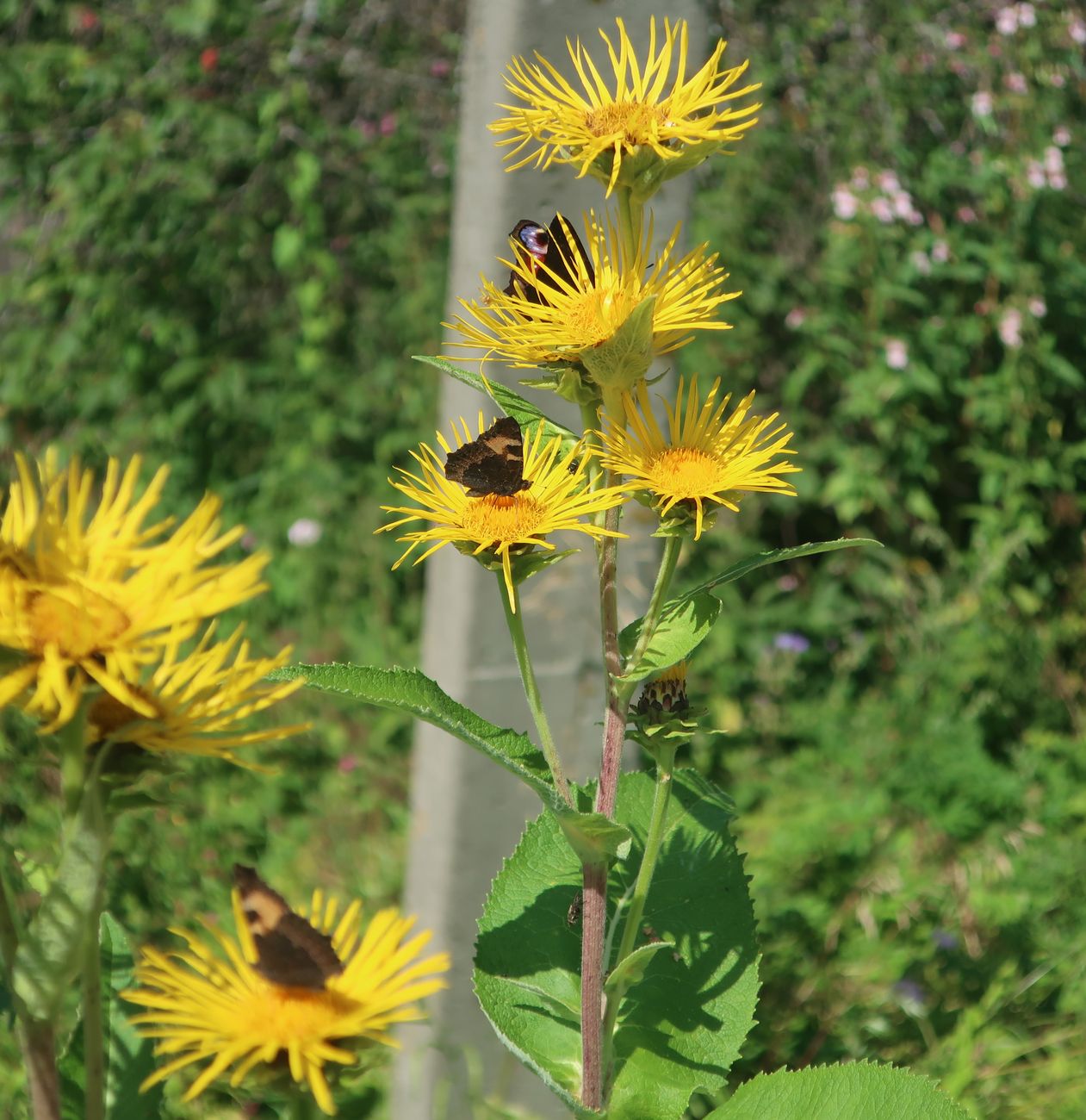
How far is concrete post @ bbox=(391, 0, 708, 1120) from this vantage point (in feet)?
5.14

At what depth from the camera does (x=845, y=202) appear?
9.90ft

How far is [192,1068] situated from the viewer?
166 centimetres

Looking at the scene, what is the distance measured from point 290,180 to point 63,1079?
251 cm

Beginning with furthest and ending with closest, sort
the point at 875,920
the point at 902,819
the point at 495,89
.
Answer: the point at 902,819, the point at 875,920, the point at 495,89

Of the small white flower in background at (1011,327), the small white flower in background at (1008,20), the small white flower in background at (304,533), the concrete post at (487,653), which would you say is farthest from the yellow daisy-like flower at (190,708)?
the small white flower in background at (1008,20)

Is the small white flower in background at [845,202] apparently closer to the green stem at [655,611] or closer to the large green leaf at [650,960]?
the large green leaf at [650,960]

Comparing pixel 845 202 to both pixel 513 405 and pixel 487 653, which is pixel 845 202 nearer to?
pixel 487 653

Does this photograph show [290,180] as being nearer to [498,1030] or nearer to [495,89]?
[495,89]

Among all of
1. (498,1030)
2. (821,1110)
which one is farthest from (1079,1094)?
(498,1030)

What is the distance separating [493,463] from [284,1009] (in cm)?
36

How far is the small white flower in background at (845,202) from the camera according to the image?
3014mm

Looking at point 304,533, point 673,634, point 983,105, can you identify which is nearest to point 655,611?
point 673,634

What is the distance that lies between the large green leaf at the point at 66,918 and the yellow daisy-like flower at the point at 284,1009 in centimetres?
3

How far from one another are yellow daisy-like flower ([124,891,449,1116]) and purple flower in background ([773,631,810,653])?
8.04 ft
